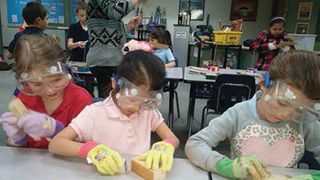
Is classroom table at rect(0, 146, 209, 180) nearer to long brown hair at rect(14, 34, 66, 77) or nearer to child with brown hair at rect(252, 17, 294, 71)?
long brown hair at rect(14, 34, 66, 77)

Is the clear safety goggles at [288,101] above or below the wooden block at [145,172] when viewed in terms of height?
above

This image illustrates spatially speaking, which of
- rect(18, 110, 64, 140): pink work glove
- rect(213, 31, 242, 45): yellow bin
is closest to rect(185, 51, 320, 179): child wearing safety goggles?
rect(18, 110, 64, 140): pink work glove

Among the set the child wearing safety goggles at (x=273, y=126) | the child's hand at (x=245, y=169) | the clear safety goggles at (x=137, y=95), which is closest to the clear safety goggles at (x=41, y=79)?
the clear safety goggles at (x=137, y=95)

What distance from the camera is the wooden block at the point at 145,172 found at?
0.81m

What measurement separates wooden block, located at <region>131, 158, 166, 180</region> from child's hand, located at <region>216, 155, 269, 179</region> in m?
0.18

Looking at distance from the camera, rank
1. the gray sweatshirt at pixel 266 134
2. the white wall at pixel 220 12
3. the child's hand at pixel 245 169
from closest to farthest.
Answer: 1. the child's hand at pixel 245 169
2. the gray sweatshirt at pixel 266 134
3. the white wall at pixel 220 12

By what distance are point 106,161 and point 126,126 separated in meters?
0.29

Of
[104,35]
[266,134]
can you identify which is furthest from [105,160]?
[104,35]

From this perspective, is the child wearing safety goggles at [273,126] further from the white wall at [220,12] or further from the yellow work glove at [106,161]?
the white wall at [220,12]

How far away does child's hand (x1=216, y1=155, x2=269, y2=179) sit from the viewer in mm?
801

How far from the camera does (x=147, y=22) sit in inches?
265

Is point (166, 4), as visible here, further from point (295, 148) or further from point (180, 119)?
point (295, 148)

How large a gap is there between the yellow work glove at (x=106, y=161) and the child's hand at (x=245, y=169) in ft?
0.98

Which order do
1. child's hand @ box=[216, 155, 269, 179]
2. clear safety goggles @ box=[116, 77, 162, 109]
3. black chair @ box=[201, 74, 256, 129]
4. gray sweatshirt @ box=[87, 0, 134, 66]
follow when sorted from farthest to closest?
black chair @ box=[201, 74, 256, 129]
gray sweatshirt @ box=[87, 0, 134, 66]
clear safety goggles @ box=[116, 77, 162, 109]
child's hand @ box=[216, 155, 269, 179]
